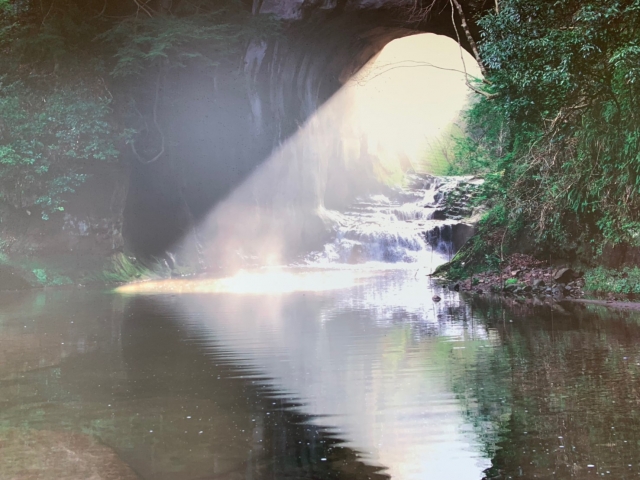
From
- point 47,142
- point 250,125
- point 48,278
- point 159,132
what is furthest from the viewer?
point 250,125

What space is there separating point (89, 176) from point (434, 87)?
3223 cm

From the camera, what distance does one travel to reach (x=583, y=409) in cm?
525

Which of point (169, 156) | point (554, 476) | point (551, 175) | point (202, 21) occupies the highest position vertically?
point (202, 21)

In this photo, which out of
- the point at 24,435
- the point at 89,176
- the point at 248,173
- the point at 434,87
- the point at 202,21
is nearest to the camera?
the point at 24,435

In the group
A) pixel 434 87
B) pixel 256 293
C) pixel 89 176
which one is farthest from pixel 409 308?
pixel 434 87

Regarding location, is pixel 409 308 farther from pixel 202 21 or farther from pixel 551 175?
pixel 202 21

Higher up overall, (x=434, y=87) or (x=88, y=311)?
(x=434, y=87)

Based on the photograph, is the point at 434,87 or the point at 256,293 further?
the point at 434,87

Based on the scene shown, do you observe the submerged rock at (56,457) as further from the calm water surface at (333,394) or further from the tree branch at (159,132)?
the tree branch at (159,132)

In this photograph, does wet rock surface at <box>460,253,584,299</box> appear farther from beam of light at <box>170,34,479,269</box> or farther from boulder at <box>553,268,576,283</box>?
beam of light at <box>170,34,479,269</box>

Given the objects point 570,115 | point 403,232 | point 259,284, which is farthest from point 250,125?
point 570,115

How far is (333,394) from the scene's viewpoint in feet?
20.1

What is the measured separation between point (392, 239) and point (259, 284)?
10576 millimetres

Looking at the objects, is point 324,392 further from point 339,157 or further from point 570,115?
point 339,157
